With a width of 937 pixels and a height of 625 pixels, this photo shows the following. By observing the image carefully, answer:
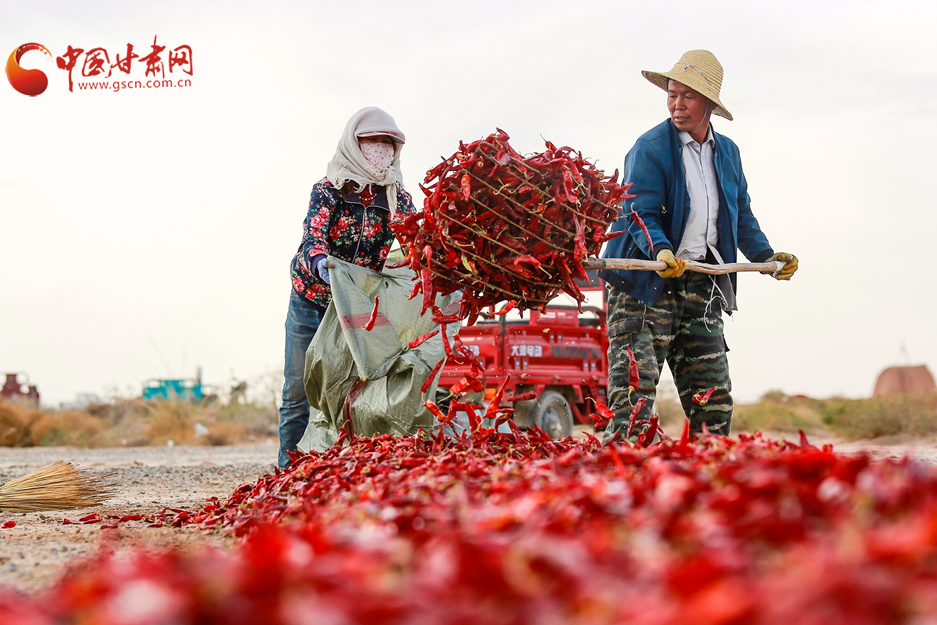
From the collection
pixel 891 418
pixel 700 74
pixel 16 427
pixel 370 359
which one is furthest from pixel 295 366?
pixel 891 418

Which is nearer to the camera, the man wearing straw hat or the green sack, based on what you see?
the man wearing straw hat

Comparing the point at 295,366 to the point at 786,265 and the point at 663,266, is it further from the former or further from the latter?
the point at 786,265

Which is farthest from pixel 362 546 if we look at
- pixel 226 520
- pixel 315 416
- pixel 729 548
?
pixel 315 416

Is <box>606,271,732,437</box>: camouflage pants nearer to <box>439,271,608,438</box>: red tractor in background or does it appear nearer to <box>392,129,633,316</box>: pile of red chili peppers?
<box>392,129,633,316</box>: pile of red chili peppers

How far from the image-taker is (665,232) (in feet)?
14.6

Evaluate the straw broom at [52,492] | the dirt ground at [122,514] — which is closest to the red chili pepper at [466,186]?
the dirt ground at [122,514]


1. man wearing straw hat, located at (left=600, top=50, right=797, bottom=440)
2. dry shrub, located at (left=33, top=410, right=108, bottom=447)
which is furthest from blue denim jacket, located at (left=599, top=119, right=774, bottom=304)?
dry shrub, located at (left=33, top=410, right=108, bottom=447)

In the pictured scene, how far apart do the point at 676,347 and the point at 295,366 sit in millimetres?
2163

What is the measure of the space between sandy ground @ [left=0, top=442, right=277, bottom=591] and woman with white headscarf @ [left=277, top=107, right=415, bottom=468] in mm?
950

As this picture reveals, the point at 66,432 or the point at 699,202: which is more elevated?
the point at 699,202

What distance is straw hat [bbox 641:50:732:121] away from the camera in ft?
14.4

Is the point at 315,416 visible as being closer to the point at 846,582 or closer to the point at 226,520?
the point at 226,520

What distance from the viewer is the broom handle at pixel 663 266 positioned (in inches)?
149

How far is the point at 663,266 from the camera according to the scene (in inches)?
155
